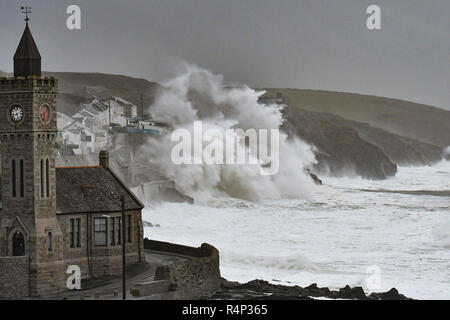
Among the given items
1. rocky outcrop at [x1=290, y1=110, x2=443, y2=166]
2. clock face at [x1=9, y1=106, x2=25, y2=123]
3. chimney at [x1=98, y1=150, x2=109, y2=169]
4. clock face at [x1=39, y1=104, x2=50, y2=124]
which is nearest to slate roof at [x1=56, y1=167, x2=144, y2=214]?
chimney at [x1=98, y1=150, x2=109, y2=169]

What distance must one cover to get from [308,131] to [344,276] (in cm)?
9499

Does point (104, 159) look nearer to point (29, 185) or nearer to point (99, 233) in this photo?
point (99, 233)

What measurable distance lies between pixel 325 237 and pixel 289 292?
17.3 meters

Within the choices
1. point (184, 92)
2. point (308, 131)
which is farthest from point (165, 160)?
point (308, 131)

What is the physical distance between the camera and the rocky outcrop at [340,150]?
127625mm

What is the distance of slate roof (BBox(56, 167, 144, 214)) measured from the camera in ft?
119

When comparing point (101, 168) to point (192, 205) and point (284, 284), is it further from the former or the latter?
point (192, 205)

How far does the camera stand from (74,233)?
119ft

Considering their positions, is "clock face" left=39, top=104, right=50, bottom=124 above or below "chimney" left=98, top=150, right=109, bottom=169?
above

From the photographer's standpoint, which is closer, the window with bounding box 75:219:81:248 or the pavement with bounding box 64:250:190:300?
the pavement with bounding box 64:250:190:300

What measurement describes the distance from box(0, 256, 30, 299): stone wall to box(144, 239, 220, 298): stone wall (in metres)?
3.89

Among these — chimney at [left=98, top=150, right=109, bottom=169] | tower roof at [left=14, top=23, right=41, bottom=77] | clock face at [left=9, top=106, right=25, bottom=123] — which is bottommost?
chimney at [left=98, top=150, right=109, bottom=169]

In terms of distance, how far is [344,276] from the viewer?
43.6 meters

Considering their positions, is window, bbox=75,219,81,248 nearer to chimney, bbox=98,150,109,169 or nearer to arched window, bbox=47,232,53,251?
arched window, bbox=47,232,53,251
